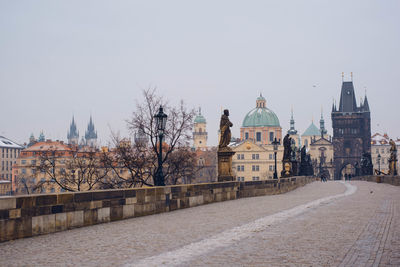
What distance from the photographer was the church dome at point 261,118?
169 metres

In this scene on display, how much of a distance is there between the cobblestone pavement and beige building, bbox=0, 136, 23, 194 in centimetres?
14088

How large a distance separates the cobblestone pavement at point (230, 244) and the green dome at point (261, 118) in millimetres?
157081

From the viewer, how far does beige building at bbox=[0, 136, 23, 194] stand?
145 meters

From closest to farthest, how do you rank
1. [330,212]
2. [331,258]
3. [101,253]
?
[331,258]
[101,253]
[330,212]

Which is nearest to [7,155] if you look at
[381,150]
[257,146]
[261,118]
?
[257,146]

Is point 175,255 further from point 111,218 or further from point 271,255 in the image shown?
point 111,218

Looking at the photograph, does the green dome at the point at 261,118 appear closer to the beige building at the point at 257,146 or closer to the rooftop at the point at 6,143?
the beige building at the point at 257,146

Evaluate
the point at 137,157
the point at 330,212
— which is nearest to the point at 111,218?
the point at 330,212

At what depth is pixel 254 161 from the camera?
433 feet

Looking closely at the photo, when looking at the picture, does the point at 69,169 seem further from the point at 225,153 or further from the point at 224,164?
the point at 225,153

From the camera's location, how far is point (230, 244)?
342 inches

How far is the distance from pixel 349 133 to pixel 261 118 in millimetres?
29696

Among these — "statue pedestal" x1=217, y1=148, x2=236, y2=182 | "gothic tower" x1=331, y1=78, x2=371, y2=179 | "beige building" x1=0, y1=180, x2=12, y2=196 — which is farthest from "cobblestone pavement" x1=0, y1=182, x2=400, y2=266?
"gothic tower" x1=331, y1=78, x2=371, y2=179

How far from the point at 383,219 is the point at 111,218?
680 cm
